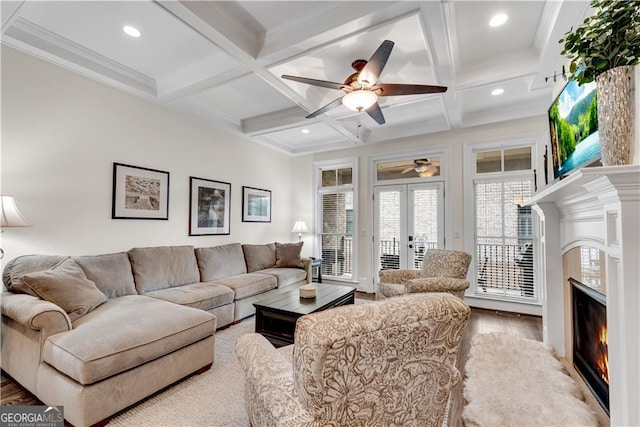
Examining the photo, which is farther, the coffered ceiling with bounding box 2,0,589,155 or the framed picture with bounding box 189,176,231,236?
the framed picture with bounding box 189,176,231,236

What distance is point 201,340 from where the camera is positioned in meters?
2.28

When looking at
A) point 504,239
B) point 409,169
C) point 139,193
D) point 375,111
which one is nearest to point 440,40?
point 375,111

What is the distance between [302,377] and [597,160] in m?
1.94

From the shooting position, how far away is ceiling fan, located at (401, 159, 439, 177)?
4.72 m

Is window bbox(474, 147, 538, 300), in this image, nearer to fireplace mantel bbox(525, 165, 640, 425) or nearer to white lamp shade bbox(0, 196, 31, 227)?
fireplace mantel bbox(525, 165, 640, 425)

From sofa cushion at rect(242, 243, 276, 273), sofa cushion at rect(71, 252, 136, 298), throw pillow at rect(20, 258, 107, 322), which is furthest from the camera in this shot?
sofa cushion at rect(242, 243, 276, 273)

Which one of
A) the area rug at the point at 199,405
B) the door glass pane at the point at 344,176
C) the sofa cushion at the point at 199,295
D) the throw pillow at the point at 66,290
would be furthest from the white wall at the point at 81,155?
the door glass pane at the point at 344,176

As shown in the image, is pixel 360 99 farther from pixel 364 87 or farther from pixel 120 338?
pixel 120 338

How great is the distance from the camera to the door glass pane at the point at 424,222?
4.63 m

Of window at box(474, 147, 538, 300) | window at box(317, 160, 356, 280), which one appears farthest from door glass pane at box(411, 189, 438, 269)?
window at box(317, 160, 356, 280)

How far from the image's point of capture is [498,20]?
234cm

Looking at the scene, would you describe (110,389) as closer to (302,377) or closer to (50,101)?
(302,377)

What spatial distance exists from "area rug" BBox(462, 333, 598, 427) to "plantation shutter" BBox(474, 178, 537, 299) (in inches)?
66.9

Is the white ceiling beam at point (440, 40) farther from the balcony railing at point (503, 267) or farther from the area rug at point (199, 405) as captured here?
the area rug at point (199, 405)
